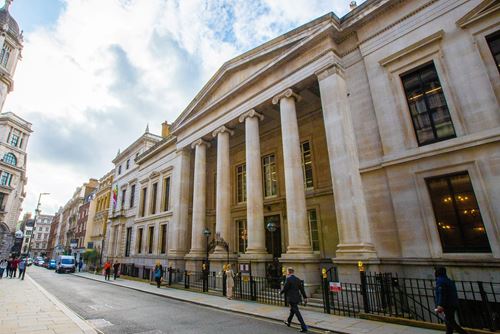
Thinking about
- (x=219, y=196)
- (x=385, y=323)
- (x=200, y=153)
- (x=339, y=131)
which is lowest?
(x=385, y=323)

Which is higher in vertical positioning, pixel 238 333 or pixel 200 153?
pixel 200 153

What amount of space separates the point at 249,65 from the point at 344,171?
31.0 feet

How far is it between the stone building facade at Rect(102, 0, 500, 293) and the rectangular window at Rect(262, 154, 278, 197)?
4.75 ft

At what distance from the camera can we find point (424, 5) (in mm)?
10133

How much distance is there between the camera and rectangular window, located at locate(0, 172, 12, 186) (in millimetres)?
44394

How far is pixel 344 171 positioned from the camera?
10617 millimetres

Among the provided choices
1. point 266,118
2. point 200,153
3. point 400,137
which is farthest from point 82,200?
point 400,137

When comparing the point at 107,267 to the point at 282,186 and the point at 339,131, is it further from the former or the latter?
the point at 339,131

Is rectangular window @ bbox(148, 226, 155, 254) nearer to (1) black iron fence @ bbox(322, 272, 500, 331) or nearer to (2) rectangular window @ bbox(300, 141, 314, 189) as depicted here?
(2) rectangular window @ bbox(300, 141, 314, 189)

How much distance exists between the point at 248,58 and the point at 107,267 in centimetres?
2076

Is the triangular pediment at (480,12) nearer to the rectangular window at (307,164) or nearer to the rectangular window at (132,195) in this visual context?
the rectangular window at (307,164)

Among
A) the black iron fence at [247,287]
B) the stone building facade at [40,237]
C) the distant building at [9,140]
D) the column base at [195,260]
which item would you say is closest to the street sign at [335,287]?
the black iron fence at [247,287]

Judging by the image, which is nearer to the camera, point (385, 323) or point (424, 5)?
point (385, 323)

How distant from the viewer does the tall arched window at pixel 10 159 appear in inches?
1809
